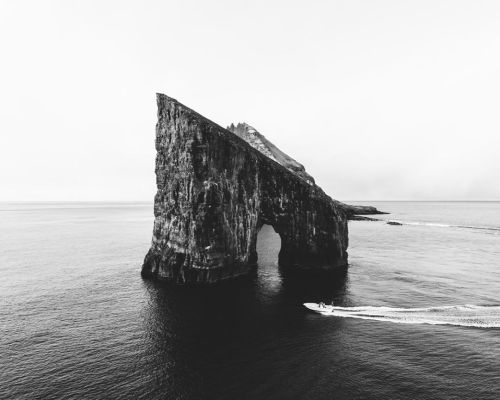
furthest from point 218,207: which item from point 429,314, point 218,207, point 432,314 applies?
point 432,314

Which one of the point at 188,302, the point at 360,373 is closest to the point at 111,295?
the point at 188,302

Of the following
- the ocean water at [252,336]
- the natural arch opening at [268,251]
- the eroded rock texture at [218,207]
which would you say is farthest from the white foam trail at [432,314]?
the natural arch opening at [268,251]

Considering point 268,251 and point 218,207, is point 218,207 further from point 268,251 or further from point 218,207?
point 268,251

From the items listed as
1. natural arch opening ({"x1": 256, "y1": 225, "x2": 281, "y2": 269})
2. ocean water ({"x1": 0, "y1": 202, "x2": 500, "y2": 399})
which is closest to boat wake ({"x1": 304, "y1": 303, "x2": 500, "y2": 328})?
ocean water ({"x1": 0, "y1": 202, "x2": 500, "y2": 399})

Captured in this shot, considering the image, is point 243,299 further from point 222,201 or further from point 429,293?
point 429,293

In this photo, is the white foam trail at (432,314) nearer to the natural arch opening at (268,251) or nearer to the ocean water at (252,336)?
the ocean water at (252,336)

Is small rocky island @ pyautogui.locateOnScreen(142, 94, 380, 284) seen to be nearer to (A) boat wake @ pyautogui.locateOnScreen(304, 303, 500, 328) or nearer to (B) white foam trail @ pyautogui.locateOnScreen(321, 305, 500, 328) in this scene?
(A) boat wake @ pyautogui.locateOnScreen(304, 303, 500, 328)
